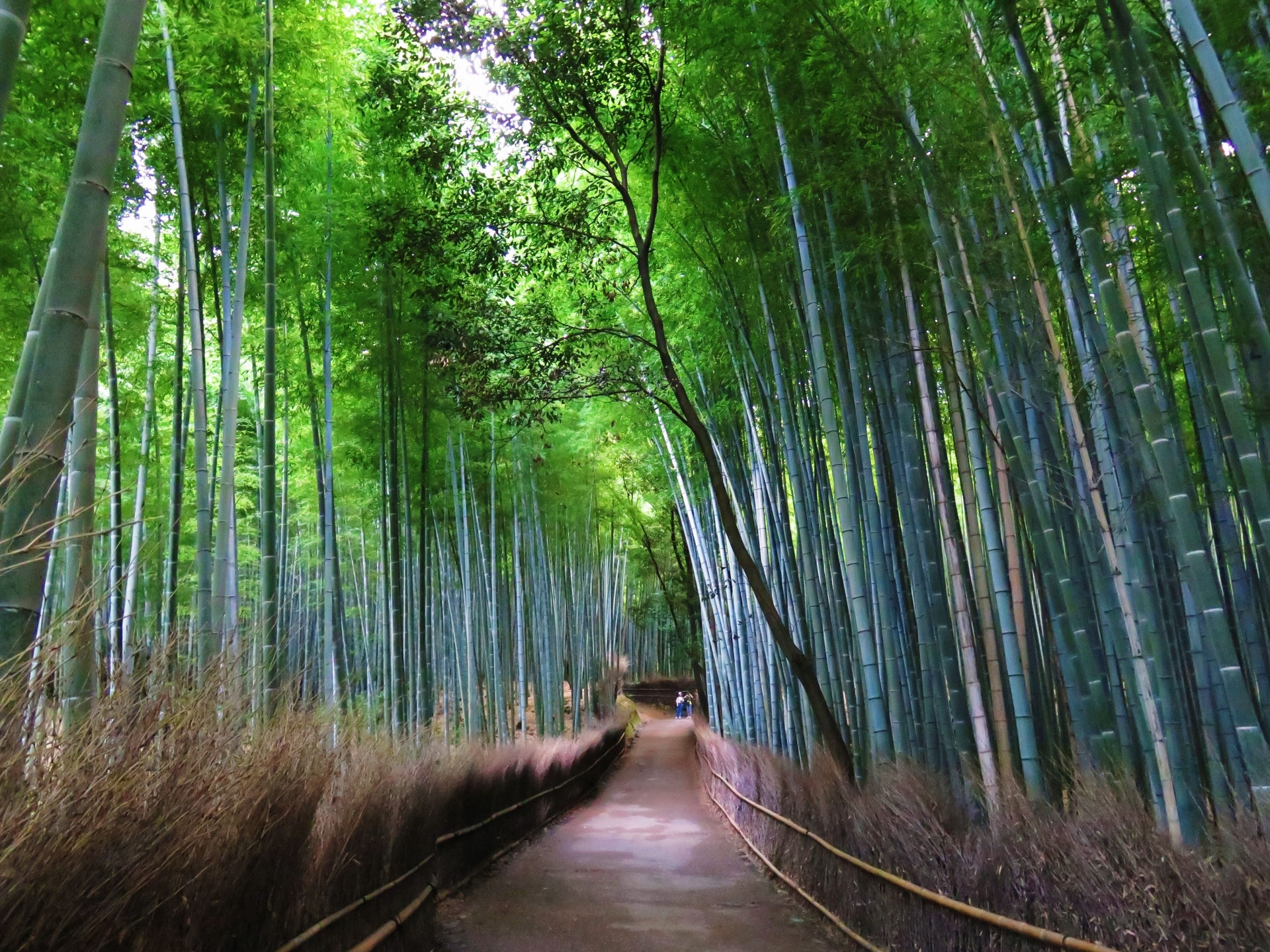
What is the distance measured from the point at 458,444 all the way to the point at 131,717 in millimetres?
6217

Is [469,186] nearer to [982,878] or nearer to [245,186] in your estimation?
[245,186]

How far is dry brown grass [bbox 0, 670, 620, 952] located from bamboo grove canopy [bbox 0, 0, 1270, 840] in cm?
19

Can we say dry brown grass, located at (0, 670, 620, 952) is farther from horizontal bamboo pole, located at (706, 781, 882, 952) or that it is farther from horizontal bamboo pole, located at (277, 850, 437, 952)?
horizontal bamboo pole, located at (706, 781, 882, 952)

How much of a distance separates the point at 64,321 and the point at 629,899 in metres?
4.09

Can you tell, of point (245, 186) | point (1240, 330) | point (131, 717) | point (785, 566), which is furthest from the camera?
point (785, 566)

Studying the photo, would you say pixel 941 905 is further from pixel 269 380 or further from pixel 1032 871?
pixel 269 380

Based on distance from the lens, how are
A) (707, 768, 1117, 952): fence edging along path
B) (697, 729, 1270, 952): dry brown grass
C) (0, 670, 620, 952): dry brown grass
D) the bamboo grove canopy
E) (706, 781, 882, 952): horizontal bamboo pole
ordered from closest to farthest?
(0, 670, 620, 952): dry brown grass, (697, 729, 1270, 952): dry brown grass, (707, 768, 1117, 952): fence edging along path, the bamboo grove canopy, (706, 781, 882, 952): horizontal bamboo pole

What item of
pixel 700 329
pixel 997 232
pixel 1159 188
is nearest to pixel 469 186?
pixel 700 329

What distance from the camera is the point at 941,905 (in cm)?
293

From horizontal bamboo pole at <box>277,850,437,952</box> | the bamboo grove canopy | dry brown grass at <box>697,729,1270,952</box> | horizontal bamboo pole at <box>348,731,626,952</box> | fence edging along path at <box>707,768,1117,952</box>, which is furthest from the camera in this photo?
horizontal bamboo pole at <box>348,731,626,952</box>

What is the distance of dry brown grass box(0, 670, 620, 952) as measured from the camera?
141 cm

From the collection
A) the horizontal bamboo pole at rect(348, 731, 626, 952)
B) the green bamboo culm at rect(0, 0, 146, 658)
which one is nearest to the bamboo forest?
the green bamboo culm at rect(0, 0, 146, 658)

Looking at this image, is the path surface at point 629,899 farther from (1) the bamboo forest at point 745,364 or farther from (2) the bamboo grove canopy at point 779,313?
(2) the bamboo grove canopy at point 779,313

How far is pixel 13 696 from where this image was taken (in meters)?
1.35
